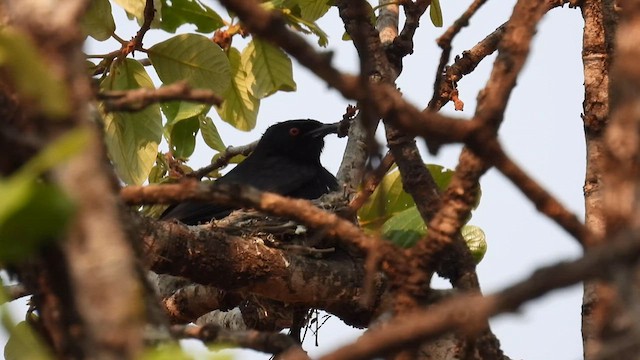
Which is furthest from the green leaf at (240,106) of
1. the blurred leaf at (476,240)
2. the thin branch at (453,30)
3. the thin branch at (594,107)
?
the thin branch at (453,30)

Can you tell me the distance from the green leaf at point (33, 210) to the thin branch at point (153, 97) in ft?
1.80

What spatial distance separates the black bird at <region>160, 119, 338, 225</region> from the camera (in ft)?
27.1

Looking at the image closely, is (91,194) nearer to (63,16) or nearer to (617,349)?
(63,16)

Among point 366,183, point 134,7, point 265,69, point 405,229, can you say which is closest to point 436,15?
point 265,69

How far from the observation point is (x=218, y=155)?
639 centimetres

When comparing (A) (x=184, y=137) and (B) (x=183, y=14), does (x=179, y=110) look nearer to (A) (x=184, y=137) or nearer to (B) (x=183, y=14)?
(B) (x=183, y=14)

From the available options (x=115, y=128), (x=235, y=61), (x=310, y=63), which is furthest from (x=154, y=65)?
(x=310, y=63)

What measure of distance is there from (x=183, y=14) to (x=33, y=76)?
3976 millimetres

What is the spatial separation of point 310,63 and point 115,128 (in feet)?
9.91

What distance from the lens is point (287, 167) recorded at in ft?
29.0

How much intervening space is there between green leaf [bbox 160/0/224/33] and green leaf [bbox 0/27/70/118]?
3.81m

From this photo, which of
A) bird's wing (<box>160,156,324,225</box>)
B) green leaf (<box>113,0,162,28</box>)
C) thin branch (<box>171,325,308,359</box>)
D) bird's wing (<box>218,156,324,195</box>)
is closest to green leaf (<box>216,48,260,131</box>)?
green leaf (<box>113,0,162,28</box>)

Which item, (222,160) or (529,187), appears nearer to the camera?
(529,187)

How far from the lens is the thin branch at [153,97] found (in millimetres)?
1406
